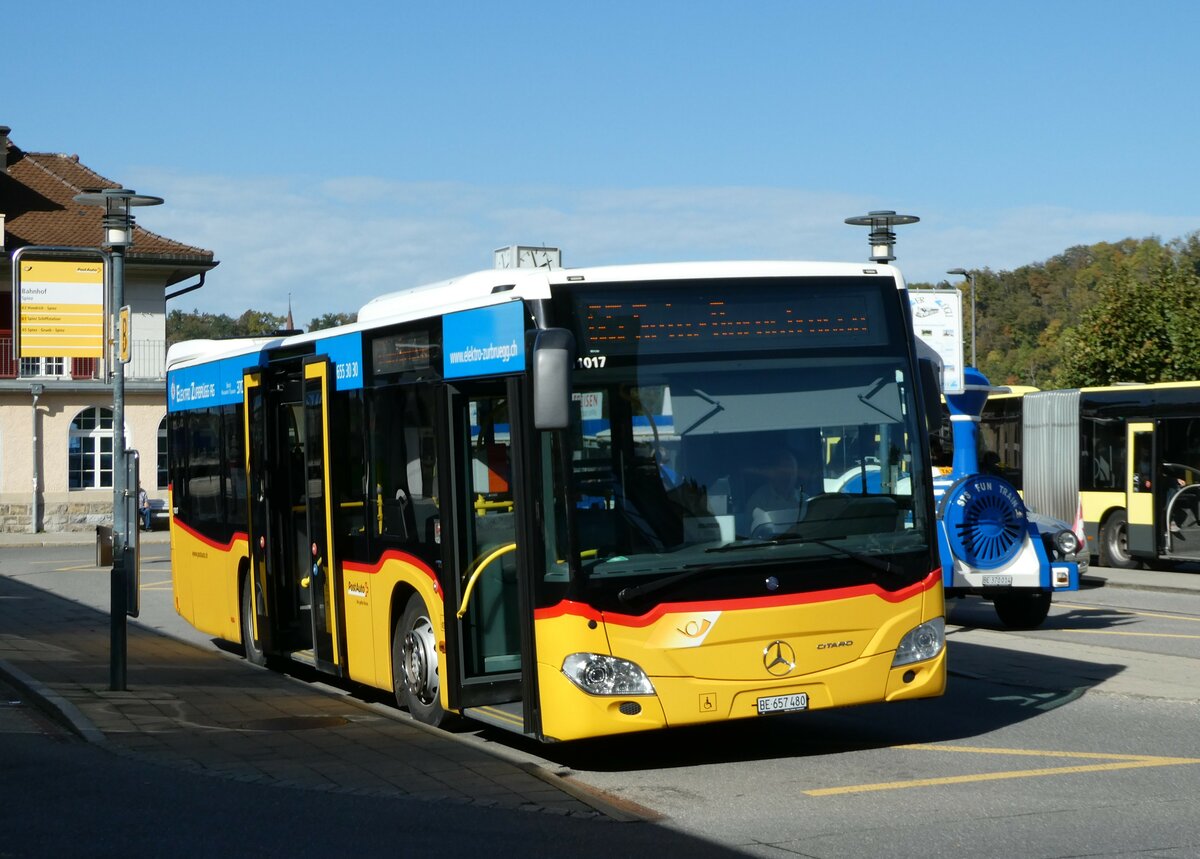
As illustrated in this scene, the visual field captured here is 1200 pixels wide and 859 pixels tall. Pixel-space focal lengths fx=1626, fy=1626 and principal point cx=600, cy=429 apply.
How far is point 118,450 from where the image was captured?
13.4m

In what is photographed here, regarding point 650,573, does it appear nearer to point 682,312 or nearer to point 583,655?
point 583,655

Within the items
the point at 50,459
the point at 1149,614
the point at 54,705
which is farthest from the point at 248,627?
the point at 50,459

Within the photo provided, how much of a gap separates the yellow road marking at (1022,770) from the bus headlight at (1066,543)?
30.8 feet

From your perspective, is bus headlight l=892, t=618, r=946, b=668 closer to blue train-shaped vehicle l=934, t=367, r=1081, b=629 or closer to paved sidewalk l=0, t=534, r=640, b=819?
paved sidewalk l=0, t=534, r=640, b=819

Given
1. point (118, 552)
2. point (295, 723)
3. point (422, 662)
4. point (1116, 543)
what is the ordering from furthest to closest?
point (1116, 543) < point (118, 552) < point (295, 723) < point (422, 662)

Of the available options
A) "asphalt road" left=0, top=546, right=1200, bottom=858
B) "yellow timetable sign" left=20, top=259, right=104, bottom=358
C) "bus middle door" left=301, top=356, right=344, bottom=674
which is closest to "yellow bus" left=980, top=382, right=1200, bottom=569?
"asphalt road" left=0, top=546, right=1200, bottom=858

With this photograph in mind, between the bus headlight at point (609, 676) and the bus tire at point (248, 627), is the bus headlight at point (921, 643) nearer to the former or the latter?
the bus headlight at point (609, 676)

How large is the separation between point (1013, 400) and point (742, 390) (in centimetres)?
2284

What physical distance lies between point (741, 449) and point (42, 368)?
133 ft

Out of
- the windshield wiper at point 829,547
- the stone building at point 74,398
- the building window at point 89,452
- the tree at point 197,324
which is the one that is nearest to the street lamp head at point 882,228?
the windshield wiper at point 829,547

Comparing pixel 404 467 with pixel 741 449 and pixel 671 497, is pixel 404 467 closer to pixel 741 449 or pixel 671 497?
pixel 671 497

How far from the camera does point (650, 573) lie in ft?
28.5

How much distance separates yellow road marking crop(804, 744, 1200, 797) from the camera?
8.55 m

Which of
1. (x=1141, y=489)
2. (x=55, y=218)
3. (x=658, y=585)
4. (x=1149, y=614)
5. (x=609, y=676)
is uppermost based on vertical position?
(x=55, y=218)
